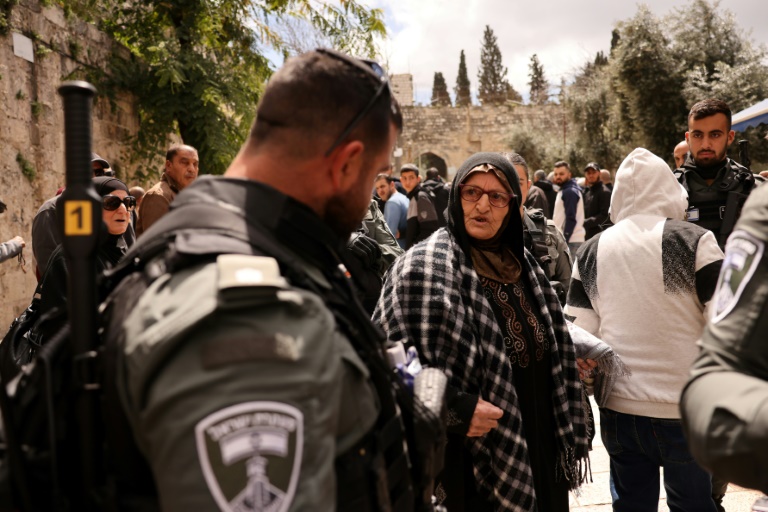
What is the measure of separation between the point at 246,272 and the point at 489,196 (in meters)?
1.83

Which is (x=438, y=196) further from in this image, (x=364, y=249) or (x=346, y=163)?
(x=346, y=163)

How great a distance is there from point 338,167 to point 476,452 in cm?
155

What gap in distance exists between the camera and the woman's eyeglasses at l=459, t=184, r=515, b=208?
2650 mm

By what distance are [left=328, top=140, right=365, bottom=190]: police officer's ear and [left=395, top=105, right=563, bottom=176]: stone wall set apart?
30773 mm

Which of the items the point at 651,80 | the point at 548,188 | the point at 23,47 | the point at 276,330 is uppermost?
the point at 651,80

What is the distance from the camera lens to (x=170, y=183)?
4.91m

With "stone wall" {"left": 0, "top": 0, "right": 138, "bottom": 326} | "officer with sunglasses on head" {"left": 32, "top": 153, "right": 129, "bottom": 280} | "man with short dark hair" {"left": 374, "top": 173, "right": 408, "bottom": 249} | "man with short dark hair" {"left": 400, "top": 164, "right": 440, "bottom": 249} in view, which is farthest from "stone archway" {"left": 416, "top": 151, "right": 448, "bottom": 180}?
"officer with sunglasses on head" {"left": 32, "top": 153, "right": 129, "bottom": 280}

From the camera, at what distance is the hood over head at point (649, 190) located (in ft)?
9.12

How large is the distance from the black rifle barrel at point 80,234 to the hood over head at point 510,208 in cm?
169

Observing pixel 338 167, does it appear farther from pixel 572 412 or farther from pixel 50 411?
pixel 572 412

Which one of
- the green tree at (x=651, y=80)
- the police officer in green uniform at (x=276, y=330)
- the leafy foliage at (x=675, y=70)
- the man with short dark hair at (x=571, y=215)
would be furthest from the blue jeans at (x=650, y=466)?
the green tree at (x=651, y=80)

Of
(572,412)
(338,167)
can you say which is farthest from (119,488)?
(572,412)

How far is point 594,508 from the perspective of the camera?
363cm

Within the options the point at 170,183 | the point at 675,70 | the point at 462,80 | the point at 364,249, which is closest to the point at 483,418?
the point at 364,249
